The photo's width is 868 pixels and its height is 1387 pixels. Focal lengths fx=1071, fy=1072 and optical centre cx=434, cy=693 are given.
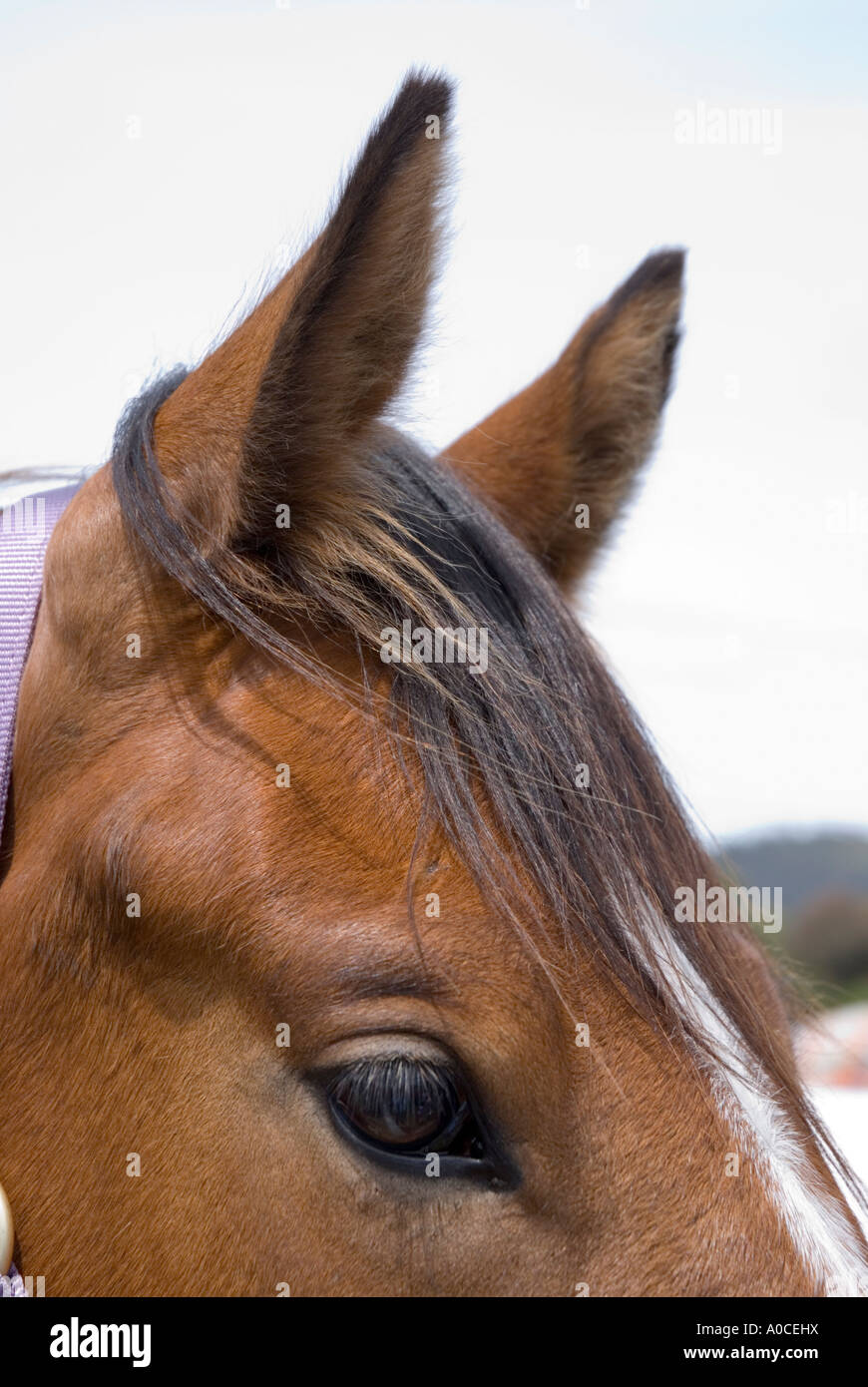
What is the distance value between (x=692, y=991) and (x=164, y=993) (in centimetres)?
63

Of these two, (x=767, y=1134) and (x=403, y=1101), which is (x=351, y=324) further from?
(x=767, y=1134)

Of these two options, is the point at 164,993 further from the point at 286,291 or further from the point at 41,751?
the point at 286,291

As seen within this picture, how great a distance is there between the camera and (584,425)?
6.93 ft

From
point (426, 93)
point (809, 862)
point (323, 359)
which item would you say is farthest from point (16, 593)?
point (809, 862)

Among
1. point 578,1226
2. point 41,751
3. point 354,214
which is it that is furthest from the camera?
point 41,751

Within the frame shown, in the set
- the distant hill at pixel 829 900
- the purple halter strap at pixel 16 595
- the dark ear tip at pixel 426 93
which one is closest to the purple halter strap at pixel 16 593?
the purple halter strap at pixel 16 595

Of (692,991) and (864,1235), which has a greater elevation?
(692,991)

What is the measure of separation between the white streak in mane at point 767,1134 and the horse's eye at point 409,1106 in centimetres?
28

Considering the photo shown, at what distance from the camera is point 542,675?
4.91ft

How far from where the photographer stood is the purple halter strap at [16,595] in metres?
1.38

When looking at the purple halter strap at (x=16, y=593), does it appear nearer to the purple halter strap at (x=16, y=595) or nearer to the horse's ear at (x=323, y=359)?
the purple halter strap at (x=16, y=595)

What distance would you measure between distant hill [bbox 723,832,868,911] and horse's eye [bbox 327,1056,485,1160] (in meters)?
9.98
